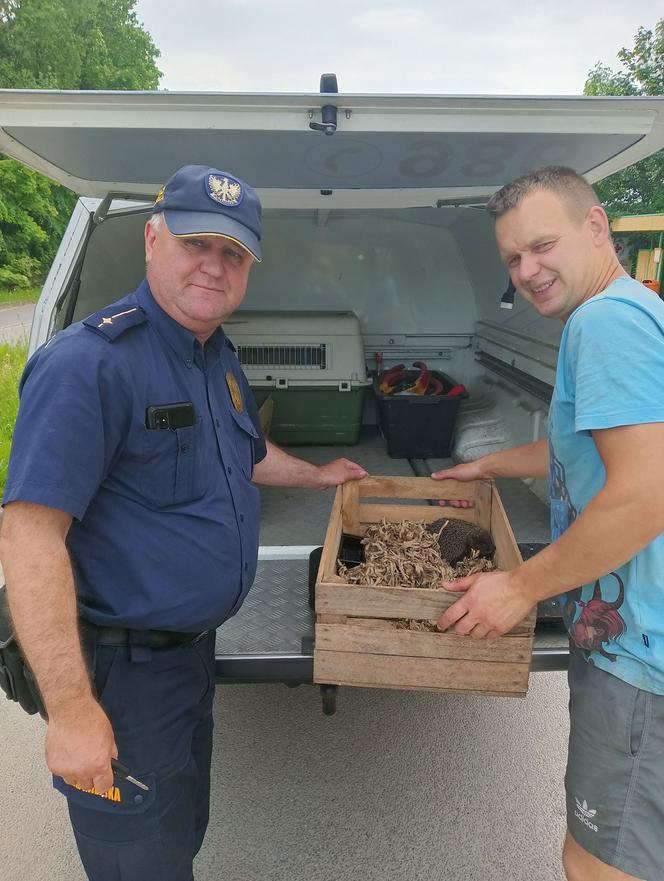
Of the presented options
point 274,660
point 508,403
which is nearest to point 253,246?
point 274,660

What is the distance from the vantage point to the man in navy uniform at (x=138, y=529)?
1.36 meters

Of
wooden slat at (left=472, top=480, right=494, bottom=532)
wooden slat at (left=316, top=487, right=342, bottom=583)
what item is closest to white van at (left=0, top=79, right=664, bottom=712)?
wooden slat at (left=472, top=480, right=494, bottom=532)

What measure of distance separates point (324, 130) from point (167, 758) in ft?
6.47

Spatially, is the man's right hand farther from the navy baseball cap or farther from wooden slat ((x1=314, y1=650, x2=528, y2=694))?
the navy baseball cap

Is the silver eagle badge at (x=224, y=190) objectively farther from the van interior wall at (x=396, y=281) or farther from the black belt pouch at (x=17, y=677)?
the van interior wall at (x=396, y=281)

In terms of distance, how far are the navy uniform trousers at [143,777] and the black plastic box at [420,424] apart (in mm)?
2720

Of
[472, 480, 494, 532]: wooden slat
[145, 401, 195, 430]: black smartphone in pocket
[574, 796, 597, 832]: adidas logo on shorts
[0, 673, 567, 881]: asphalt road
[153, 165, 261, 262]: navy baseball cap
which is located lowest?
[0, 673, 567, 881]: asphalt road

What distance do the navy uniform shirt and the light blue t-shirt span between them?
902 mm

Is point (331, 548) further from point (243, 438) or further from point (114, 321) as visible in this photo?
point (114, 321)

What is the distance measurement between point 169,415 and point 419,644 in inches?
37.4

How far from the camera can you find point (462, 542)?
2330 mm

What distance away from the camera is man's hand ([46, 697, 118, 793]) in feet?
4.50

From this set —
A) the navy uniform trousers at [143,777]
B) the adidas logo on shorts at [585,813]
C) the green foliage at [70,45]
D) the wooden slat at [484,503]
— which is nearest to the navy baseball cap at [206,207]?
→ the navy uniform trousers at [143,777]

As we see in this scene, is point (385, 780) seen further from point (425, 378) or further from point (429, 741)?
point (425, 378)
